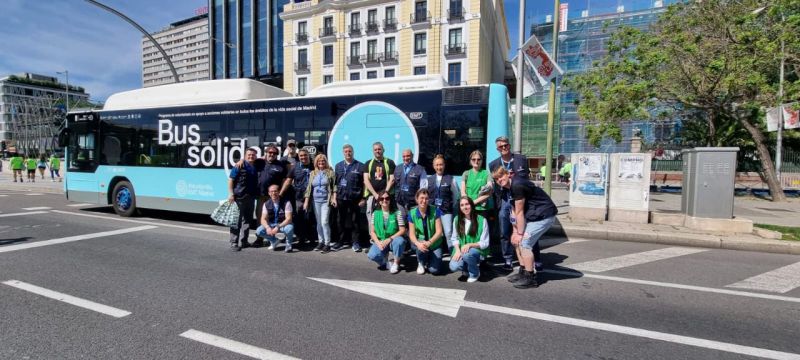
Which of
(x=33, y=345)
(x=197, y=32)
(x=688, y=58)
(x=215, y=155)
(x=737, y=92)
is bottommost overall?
(x=33, y=345)

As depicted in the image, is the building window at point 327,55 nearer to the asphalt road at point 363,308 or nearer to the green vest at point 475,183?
the asphalt road at point 363,308

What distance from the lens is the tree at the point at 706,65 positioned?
13.2 meters

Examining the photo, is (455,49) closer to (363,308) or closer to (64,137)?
(64,137)

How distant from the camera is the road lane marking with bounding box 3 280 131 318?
3682mm

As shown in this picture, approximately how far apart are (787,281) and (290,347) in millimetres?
6431

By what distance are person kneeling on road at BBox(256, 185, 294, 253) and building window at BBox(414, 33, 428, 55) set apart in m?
35.8

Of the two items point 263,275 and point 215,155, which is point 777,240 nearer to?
point 263,275

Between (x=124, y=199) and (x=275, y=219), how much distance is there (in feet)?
18.6

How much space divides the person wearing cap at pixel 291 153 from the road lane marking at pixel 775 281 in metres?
6.81

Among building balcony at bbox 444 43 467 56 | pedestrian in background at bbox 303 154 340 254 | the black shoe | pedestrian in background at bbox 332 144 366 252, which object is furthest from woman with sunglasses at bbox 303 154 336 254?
building balcony at bbox 444 43 467 56

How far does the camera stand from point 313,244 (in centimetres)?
693

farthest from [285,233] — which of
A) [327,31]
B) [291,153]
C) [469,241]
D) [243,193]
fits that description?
[327,31]

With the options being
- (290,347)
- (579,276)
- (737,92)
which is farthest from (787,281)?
(737,92)

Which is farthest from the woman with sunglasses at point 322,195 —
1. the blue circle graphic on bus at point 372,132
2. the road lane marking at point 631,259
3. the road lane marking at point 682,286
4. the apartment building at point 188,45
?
the apartment building at point 188,45
